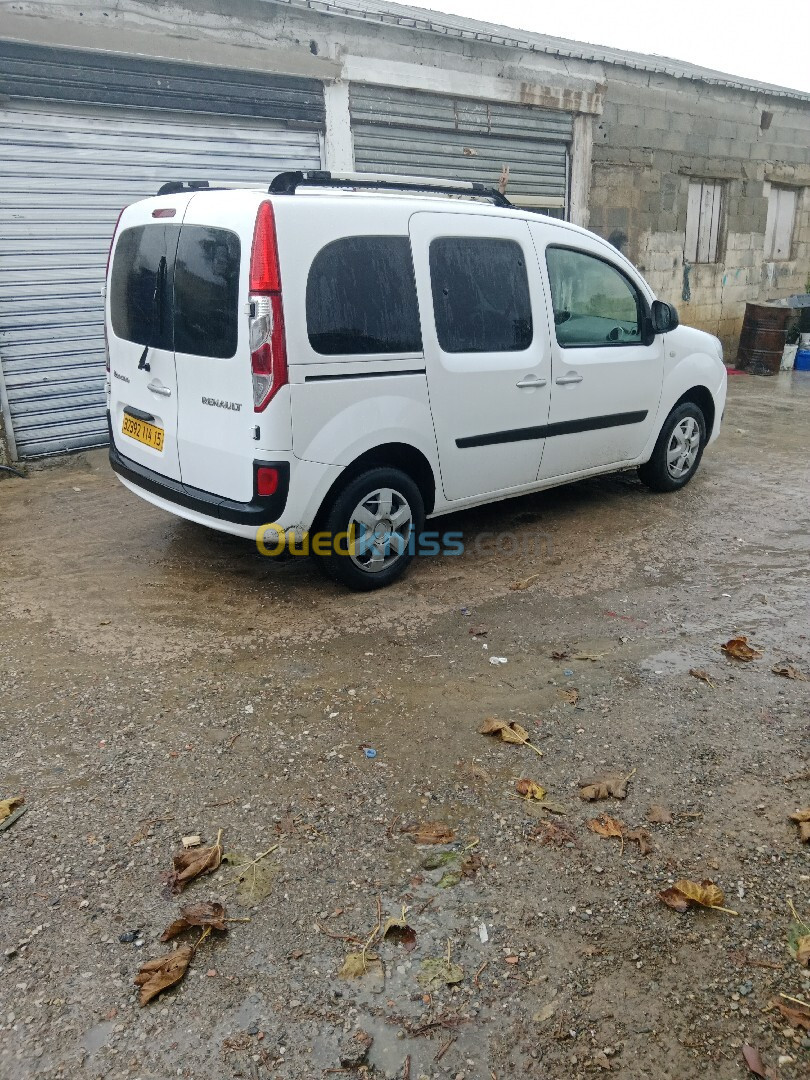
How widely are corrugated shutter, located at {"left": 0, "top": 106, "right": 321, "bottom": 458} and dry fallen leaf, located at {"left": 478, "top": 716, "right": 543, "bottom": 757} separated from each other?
217 inches

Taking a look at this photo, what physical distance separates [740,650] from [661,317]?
2624 mm

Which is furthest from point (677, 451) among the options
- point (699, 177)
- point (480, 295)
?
point (699, 177)

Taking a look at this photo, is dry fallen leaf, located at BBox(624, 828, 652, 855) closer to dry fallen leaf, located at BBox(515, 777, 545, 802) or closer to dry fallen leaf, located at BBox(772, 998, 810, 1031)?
dry fallen leaf, located at BBox(515, 777, 545, 802)

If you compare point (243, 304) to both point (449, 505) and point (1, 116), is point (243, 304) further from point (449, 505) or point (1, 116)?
point (1, 116)

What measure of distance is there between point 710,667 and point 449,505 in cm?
172

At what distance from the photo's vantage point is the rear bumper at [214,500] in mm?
3875

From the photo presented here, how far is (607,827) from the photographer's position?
2703 millimetres

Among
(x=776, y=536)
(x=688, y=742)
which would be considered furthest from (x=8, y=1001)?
(x=776, y=536)

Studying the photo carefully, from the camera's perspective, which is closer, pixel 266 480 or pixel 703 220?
pixel 266 480

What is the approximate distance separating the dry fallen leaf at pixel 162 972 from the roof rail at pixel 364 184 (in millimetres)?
3120

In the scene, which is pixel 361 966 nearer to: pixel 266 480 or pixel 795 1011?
pixel 795 1011

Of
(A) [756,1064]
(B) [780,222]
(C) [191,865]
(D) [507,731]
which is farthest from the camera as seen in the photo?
(B) [780,222]

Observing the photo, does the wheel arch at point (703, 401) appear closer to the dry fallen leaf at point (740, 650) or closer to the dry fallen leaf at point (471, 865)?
the dry fallen leaf at point (740, 650)
